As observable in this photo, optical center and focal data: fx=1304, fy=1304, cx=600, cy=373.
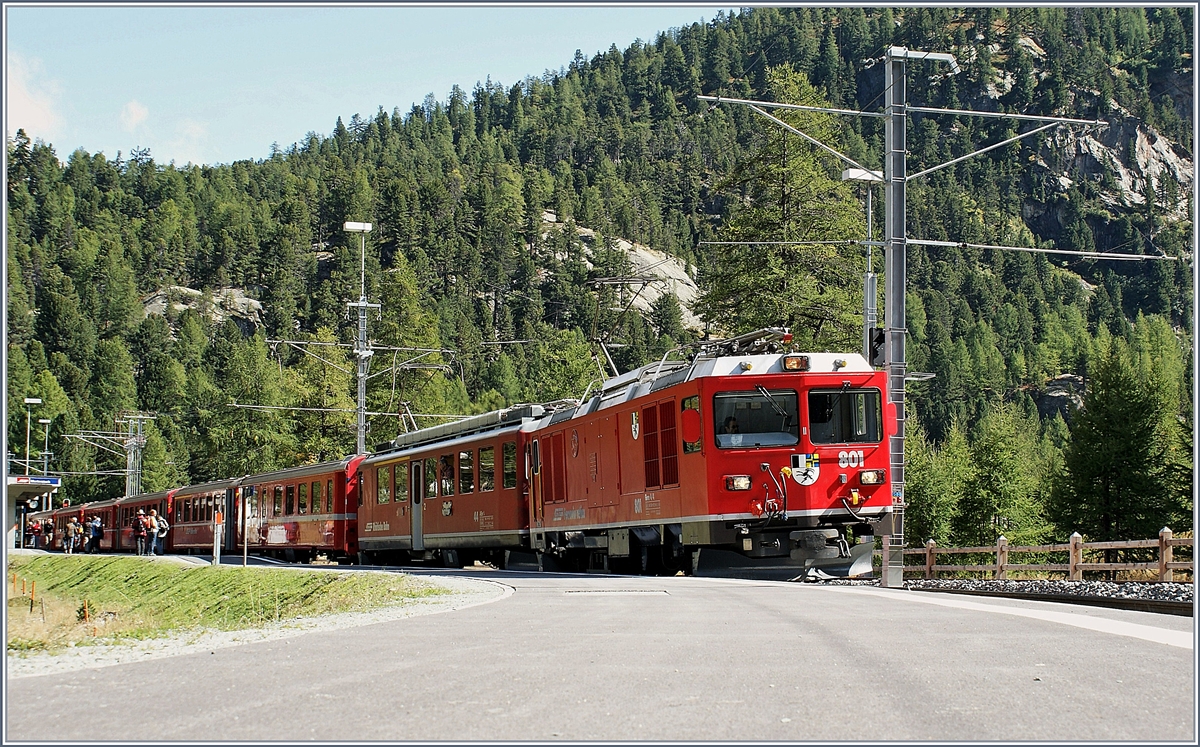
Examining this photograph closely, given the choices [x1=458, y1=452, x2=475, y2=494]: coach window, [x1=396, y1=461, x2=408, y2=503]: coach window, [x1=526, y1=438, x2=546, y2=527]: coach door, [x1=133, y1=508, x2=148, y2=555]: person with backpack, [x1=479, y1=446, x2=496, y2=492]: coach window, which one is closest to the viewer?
[x1=526, y1=438, x2=546, y2=527]: coach door

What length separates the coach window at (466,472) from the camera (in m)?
27.1

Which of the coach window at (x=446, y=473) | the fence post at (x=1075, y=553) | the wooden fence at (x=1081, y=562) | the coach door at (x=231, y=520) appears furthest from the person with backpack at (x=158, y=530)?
the fence post at (x=1075, y=553)

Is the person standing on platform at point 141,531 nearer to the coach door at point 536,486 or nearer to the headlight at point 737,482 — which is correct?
the coach door at point 536,486

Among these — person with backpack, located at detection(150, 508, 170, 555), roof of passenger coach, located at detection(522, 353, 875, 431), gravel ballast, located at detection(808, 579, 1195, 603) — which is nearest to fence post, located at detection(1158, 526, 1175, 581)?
gravel ballast, located at detection(808, 579, 1195, 603)

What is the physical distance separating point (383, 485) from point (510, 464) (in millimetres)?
7809

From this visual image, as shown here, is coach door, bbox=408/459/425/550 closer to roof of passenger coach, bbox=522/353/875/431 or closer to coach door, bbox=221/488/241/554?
roof of passenger coach, bbox=522/353/875/431

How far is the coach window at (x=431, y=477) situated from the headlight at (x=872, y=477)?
1247 cm

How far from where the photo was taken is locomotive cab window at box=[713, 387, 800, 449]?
1867 cm

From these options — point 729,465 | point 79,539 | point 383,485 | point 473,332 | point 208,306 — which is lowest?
point 79,539

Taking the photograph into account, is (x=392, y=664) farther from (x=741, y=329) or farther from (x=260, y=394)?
(x=260, y=394)

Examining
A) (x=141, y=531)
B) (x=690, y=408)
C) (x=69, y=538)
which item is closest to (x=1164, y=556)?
(x=690, y=408)

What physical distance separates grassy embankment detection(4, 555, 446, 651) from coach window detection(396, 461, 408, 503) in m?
3.82

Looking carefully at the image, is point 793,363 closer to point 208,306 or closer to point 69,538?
point 69,538

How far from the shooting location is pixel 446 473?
28.5m
